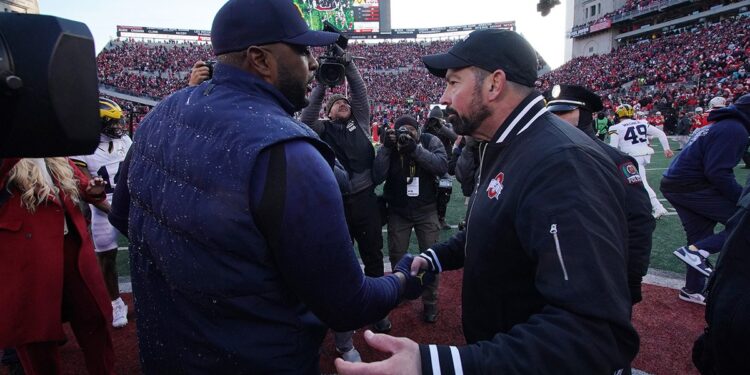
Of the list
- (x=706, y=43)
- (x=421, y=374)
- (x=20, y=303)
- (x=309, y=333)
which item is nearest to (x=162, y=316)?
(x=309, y=333)

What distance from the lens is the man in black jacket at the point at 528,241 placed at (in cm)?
102

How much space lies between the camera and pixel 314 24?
5350 centimetres

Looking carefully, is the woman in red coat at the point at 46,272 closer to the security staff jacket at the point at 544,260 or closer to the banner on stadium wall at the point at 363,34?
the security staff jacket at the point at 544,260

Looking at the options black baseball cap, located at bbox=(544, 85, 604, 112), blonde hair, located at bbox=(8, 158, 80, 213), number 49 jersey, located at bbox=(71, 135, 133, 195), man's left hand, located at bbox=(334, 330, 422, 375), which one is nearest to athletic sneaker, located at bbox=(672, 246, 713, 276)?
black baseball cap, located at bbox=(544, 85, 604, 112)

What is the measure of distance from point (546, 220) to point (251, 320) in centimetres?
93

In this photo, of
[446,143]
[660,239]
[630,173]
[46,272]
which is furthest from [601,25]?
[46,272]

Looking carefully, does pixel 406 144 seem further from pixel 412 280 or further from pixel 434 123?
pixel 412 280

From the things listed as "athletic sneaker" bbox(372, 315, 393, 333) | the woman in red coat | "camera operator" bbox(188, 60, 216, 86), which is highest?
"camera operator" bbox(188, 60, 216, 86)

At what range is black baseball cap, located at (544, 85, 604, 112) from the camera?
3.69 metres

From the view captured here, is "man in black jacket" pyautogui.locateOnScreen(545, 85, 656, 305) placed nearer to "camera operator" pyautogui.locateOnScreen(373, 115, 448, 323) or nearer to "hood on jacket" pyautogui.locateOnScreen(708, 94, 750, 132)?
"camera operator" pyautogui.locateOnScreen(373, 115, 448, 323)

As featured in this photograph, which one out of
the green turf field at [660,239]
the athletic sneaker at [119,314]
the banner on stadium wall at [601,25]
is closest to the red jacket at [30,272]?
the athletic sneaker at [119,314]

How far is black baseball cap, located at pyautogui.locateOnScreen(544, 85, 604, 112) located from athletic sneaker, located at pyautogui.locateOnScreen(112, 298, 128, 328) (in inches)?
178

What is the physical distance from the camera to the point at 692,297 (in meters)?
4.20

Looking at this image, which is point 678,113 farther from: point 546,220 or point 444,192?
point 546,220
